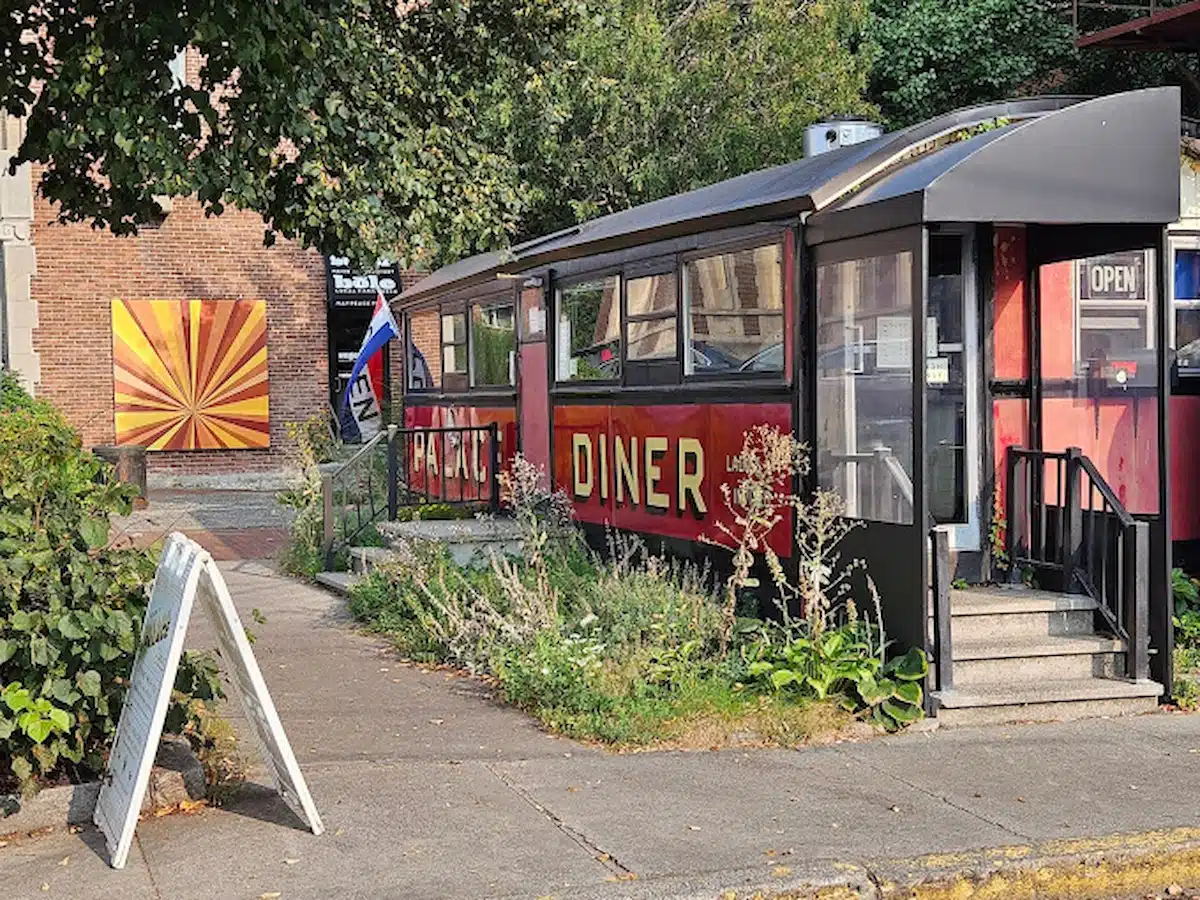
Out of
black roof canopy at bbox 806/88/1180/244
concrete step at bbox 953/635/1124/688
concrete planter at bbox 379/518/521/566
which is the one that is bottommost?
concrete step at bbox 953/635/1124/688

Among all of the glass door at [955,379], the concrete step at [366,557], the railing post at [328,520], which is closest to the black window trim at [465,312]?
the railing post at [328,520]

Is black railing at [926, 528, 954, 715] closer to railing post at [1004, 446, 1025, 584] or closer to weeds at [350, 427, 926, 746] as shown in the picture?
weeds at [350, 427, 926, 746]

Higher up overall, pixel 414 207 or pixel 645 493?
pixel 414 207

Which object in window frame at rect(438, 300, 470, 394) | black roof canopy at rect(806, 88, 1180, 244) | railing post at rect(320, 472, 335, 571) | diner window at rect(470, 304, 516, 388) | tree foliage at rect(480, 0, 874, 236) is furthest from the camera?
tree foliage at rect(480, 0, 874, 236)

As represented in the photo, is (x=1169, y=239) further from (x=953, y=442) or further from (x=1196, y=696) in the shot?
(x=1196, y=696)

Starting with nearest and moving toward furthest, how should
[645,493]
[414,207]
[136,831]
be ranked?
[136,831]
[414,207]
[645,493]

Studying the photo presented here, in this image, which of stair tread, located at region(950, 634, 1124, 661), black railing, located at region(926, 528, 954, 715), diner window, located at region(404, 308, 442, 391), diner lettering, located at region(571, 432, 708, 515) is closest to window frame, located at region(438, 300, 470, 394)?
diner window, located at region(404, 308, 442, 391)

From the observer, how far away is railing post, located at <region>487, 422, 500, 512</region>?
1398 centimetres

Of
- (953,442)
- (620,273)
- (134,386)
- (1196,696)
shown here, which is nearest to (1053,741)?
(1196,696)

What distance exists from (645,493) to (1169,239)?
383cm

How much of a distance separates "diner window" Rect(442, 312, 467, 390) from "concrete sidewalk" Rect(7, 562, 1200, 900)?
737cm

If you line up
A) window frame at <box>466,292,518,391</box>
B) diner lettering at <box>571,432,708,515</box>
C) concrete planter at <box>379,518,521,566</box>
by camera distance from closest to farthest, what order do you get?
diner lettering at <box>571,432,708,515</box>
concrete planter at <box>379,518,521,566</box>
window frame at <box>466,292,518,391</box>

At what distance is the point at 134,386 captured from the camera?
24.8 metres

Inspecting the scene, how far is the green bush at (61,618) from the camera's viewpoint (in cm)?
618
